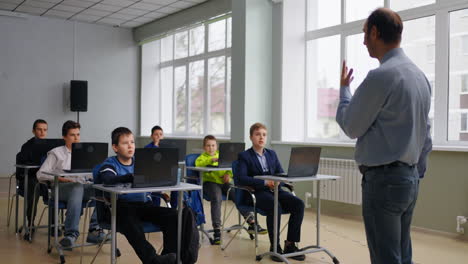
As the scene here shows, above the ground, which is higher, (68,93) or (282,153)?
(68,93)

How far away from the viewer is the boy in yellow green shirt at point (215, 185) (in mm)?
4754

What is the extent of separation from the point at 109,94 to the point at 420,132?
30.4 ft

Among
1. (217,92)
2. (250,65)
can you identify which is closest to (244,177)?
(250,65)

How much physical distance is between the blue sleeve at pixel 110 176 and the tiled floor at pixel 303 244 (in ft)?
3.46

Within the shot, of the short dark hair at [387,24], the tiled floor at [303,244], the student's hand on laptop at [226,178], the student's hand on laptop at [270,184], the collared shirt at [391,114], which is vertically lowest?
the tiled floor at [303,244]

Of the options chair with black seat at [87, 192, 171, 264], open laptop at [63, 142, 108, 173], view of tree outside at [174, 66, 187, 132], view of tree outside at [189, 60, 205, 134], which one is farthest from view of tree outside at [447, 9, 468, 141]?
view of tree outside at [174, 66, 187, 132]

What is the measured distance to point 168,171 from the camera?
3248 mm

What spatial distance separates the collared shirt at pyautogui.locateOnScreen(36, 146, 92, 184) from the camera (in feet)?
14.6

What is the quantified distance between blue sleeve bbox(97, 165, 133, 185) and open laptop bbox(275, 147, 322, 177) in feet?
4.09

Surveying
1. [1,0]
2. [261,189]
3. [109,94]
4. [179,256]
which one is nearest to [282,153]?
[261,189]

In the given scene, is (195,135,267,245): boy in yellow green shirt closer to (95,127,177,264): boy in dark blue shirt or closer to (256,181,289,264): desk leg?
(256,181,289,264): desk leg

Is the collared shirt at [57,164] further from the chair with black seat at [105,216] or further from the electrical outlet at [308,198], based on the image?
the electrical outlet at [308,198]

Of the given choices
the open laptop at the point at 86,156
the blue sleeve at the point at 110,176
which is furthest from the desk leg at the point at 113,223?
the open laptop at the point at 86,156

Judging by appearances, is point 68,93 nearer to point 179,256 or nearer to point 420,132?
point 179,256
